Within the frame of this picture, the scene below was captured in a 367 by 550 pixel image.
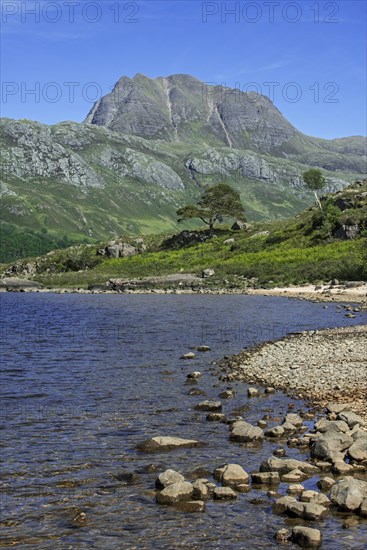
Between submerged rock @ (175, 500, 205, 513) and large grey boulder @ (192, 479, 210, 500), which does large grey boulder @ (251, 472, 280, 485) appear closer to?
large grey boulder @ (192, 479, 210, 500)

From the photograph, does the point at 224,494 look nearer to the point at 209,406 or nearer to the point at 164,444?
the point at 164,444

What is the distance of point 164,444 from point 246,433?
9.07 feet

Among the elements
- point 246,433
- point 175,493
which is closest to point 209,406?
point 246,433

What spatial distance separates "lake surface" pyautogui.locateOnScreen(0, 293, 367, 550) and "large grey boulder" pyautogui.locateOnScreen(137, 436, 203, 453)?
0.35m

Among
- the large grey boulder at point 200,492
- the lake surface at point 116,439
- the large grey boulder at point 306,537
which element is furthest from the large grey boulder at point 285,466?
the large grey boulder at point 306,537

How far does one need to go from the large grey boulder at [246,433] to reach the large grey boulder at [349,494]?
4558 mm

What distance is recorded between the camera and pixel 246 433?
1806 cm

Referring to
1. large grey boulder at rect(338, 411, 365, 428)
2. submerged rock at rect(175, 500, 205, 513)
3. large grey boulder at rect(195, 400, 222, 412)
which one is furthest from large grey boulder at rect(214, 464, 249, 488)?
large grey boulder at rect(195, 400, 222, 412)

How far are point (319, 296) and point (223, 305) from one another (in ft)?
45.6

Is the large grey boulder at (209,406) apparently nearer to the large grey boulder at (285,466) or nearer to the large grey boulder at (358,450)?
the large grey boulder at (285,466)

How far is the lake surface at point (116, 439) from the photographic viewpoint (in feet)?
40.0

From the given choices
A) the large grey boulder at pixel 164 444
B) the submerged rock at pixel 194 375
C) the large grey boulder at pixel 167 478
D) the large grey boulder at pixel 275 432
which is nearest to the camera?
the large grey boulder at pixel 167 478

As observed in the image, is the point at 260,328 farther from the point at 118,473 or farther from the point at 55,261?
the point at 55,261

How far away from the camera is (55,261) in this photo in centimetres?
13988
